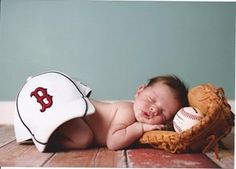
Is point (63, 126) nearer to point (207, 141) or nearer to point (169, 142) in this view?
point (169, 142)

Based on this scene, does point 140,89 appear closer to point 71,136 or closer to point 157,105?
point 157,105

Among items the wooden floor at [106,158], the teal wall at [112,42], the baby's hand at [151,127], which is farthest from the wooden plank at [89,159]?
the teal wall at [112,42]

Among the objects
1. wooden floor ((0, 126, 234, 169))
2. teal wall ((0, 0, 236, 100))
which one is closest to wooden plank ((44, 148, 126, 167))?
wooden floor ((0, 126, 234, 169))

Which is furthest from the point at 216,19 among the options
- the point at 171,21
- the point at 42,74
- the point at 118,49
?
the point at 42,74

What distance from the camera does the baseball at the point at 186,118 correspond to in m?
1.19

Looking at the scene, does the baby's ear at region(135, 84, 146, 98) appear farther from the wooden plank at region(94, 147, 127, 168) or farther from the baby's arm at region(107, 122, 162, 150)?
the wooden plank at region(94, 147, 127, 168)

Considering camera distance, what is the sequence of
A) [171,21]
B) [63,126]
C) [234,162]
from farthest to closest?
[171,21] < [63,126] < [234,162]

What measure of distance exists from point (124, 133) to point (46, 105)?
26cm

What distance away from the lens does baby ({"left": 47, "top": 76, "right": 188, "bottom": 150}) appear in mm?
1243

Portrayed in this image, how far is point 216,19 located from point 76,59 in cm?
48

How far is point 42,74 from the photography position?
4.30ft

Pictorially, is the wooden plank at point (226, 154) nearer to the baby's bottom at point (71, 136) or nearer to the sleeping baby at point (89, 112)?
the sleeping baby at point (89, 112)

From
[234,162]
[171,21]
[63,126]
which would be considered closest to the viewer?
[234,162]

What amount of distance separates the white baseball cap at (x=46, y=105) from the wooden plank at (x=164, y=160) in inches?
7.5
